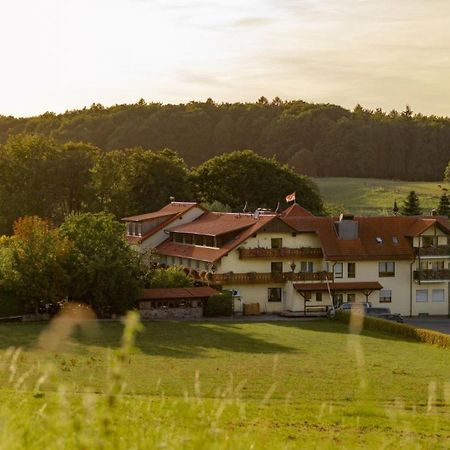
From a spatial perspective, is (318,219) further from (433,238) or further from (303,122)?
(303,122)

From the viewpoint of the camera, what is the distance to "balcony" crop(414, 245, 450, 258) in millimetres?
68188

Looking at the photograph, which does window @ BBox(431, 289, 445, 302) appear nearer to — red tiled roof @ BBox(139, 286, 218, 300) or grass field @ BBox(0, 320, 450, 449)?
grass field @ BBox(0, 320, 450, 449)

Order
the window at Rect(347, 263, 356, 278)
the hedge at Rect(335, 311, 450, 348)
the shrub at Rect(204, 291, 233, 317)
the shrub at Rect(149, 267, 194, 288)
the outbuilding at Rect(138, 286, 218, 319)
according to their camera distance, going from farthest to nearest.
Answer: the window at Rect(347, 263, 356, 278) → the shrub at Rect(149, 267, 194, 288) → the shrub at Rect(204, 291, 233, 317) → the outbuilding at Rect(138, 286, 218, 319) → the hedge at Rect(335, 311, 450, 348)

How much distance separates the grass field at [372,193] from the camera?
12912 centimetres

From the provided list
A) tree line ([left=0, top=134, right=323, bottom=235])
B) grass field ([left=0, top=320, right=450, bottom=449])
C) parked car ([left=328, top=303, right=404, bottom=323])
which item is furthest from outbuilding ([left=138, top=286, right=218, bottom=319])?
tree line ([left=0, top=134, right=323, bottom=235])

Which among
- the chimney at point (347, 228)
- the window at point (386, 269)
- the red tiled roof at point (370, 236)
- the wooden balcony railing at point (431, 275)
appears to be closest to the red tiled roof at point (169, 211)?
the red tiled roof at point (370, 236)

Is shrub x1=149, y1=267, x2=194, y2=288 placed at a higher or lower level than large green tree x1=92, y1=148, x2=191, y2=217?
lower

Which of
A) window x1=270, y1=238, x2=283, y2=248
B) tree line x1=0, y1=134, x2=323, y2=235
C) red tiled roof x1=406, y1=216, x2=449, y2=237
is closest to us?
window x1=270, y1=238, x2=283, y2=248

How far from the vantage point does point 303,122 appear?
176 m

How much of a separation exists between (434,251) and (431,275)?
6.17 feet

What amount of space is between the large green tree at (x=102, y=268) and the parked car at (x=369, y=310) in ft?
45.9

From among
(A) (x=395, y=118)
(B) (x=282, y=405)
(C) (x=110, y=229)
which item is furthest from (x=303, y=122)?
(B) (x=282, y=405)

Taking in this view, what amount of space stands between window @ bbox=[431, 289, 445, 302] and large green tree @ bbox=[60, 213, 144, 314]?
71.8 ft

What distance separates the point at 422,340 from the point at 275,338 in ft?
27.2
